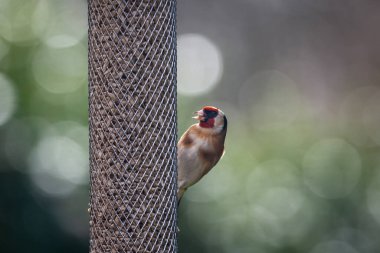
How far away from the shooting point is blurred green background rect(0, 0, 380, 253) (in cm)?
524

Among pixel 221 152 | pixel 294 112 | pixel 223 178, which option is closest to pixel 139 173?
pixel 221 152

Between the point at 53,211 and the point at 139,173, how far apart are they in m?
2.16

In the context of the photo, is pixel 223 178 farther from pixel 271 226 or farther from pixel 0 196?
pixel 0 196

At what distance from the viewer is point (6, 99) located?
5293 mm

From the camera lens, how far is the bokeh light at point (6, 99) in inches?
207

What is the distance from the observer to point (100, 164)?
127 inches

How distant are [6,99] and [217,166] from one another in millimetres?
1460

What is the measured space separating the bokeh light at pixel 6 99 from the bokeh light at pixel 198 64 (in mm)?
1365

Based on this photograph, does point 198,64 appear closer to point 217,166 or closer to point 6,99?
point 217,166

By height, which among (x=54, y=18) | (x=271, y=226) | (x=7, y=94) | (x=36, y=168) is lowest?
(x=271, y=226)

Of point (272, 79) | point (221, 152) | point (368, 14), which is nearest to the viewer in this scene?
point (221, 152)

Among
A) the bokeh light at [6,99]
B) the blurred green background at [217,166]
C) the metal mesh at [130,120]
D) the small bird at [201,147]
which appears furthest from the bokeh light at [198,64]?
the metal mesh at [130,120]

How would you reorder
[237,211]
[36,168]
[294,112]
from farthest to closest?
[294,112] < [237,211] < [36,168]

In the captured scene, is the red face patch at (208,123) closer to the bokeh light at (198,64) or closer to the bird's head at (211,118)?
the bird's head at (211,118)
